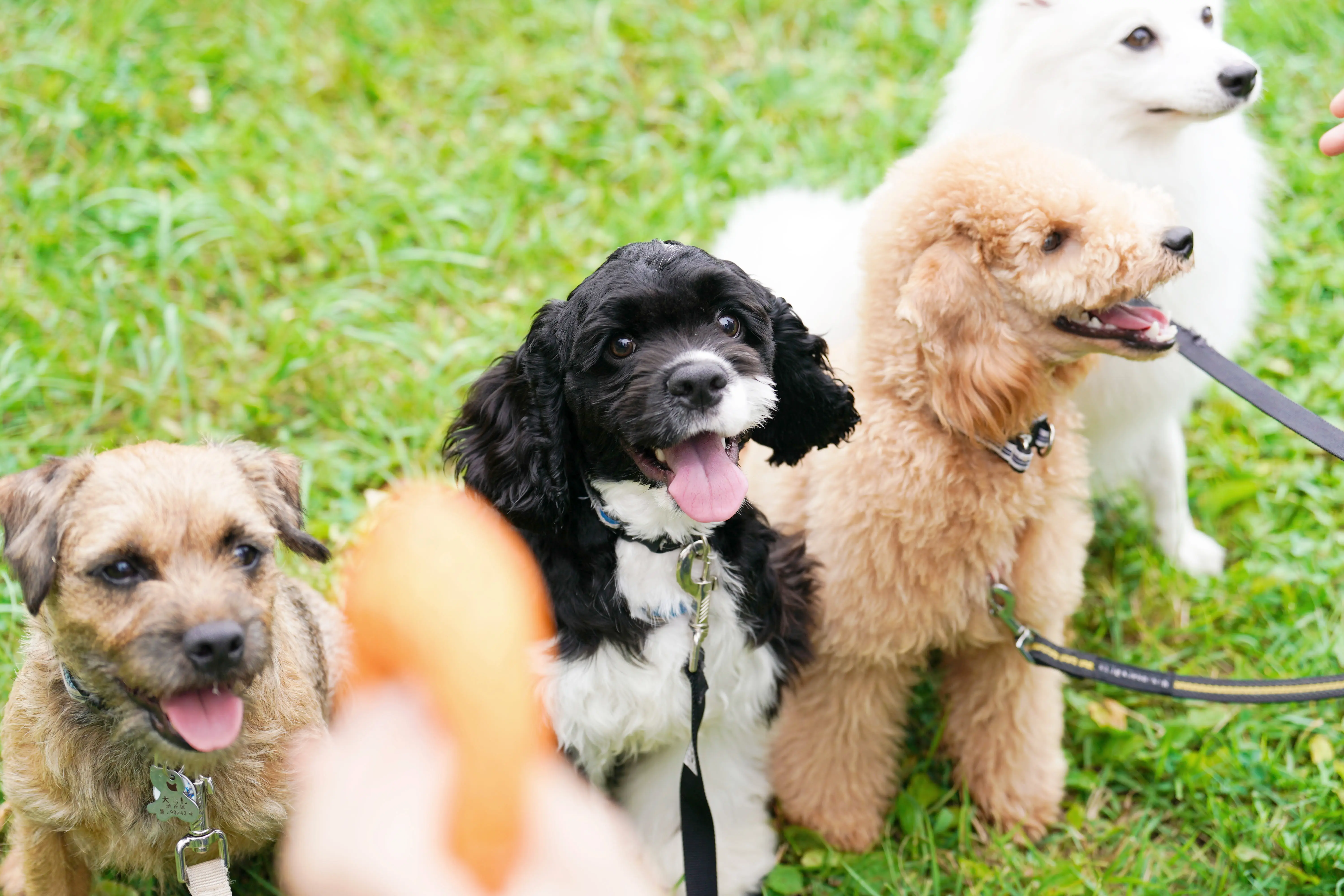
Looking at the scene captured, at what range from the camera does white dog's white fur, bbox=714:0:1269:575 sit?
2.97m

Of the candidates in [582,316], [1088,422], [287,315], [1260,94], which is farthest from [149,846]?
[1260,94]

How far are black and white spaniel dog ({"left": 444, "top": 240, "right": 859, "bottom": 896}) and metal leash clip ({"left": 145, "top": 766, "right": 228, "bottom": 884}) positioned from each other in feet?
2.46

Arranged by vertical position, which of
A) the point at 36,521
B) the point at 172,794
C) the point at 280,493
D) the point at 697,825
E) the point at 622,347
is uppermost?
the point at 622,347

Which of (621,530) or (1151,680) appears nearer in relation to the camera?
(621,530)

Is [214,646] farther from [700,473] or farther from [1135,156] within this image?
[1135,156]

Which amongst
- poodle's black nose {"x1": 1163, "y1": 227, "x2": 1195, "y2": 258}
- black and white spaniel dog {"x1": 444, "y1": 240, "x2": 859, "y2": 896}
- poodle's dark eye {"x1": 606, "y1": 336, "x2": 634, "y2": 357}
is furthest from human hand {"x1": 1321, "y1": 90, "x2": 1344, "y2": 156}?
poodle's dark eye {"x1": 606, "y1": 336, "x2": 634, "y2": 357}

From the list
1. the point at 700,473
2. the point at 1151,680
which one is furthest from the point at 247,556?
the point at 1151,680

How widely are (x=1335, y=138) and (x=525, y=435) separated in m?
2.25

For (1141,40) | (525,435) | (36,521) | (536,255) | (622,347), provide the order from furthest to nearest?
(536,255) → (1141,40) → (525,435) → (622,347) → (36,521)

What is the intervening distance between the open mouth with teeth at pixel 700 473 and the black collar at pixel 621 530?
15 centimetres

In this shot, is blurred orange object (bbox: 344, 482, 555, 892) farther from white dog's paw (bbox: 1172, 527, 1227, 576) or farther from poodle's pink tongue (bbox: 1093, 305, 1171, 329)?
white dog's paw (bbox: 1172, 527, 1227, 576)

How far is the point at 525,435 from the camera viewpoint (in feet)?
7.84

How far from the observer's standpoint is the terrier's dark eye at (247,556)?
7.06 feet

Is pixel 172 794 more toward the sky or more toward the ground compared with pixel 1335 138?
more toward the ground
